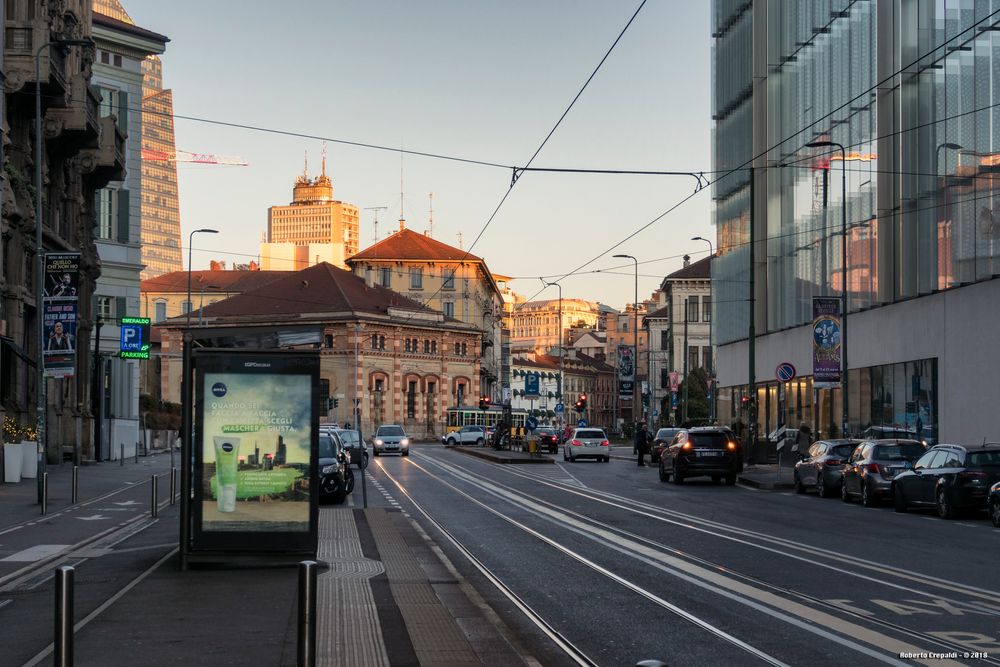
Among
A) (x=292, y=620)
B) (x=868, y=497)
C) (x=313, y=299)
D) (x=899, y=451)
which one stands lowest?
(x=868, y=497)

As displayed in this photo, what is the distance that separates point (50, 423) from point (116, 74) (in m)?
25.0

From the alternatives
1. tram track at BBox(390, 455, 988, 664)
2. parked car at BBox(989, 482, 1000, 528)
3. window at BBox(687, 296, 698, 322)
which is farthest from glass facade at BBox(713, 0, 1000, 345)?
window at BBox(687, 296, 698, 322)

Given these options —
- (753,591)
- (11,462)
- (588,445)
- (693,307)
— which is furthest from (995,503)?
(693,307)

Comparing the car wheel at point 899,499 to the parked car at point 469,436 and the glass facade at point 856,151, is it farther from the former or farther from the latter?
the parked car at point 469,436

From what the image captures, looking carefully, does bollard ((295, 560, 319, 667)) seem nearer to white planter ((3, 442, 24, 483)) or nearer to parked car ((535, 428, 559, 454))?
white planter ((3, 442, 24, 483))

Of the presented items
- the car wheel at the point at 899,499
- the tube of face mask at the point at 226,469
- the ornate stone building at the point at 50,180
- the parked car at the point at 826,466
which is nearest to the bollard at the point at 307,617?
the tube of face mask at the point at 226,469

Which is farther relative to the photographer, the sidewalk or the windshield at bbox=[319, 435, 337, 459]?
the windshield at bbox=[319, 435, 337, 459]

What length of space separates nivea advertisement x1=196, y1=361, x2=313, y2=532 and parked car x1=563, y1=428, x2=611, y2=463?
47861 millimetres

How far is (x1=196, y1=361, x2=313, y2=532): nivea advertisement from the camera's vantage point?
14461 mm

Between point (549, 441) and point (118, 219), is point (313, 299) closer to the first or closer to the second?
point (549, 441)

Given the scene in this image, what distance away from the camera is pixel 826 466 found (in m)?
32.6

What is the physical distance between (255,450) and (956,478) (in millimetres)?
15450

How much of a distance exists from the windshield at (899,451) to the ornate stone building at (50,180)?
21.7 meters

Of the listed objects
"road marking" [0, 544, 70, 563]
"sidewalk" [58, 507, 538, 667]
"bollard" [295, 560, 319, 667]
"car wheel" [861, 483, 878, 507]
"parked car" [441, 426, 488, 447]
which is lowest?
"parked car" [441, 426, 488, 447]
